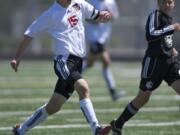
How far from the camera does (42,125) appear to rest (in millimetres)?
10633

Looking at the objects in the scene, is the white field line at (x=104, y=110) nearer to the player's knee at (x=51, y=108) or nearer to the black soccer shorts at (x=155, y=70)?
the player's knee at (x=51, y=108)

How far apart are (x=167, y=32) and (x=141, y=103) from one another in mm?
937

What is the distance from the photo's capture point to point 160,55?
8.94m

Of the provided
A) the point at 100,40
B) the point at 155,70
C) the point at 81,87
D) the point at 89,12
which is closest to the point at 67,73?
the point at 81,87

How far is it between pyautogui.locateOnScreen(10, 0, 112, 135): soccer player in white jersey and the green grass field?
1.04m

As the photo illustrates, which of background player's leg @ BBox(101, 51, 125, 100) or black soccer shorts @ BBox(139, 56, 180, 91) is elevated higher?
black soccer shorts @ BBox(139, 56, 180, 91)

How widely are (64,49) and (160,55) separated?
113cm

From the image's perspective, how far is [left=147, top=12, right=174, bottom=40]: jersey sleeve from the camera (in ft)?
28.7

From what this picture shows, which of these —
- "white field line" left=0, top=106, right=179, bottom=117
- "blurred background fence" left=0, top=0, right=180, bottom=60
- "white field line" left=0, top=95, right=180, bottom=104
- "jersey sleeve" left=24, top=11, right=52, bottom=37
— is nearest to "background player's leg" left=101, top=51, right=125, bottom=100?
"white field line" left=0, top=95, right=180, bottom=104

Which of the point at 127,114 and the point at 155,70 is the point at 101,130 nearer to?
the point at 127,114

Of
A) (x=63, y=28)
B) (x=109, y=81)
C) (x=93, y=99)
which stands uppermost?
(x=63, y=28)

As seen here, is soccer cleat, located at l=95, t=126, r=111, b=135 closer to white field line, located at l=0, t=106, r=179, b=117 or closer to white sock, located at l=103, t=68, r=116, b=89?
white field line, located at l=0, t=106, r=179, b=117

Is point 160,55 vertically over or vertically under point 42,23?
under

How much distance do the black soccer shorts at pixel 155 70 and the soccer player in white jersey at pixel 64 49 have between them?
73 centimetres
